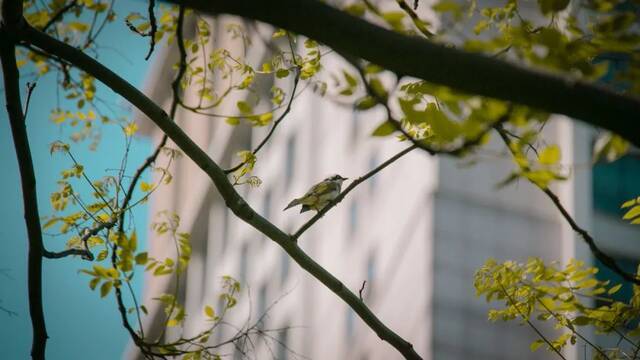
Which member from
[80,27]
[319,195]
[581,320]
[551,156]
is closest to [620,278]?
[319,195]

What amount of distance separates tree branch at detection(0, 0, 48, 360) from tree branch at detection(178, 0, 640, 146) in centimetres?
194

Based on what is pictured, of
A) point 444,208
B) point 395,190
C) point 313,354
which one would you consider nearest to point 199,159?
point 444,208

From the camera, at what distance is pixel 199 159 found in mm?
4527

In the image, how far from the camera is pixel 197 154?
454 centimetres

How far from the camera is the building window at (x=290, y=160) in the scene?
3456cm

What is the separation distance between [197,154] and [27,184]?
37.3 inches

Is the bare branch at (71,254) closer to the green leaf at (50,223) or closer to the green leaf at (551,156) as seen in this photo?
the green leaf at (50,223)

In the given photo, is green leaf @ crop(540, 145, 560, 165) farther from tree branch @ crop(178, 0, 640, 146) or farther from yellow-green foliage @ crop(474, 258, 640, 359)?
yellow-green foliage @ crop(474, 258, 640, 359)

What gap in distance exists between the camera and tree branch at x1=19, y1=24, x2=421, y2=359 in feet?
14.4

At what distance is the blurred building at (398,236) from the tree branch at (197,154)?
9.63 m

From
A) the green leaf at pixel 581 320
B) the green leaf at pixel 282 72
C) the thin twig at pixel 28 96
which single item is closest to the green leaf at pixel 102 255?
the thin twig at pixel 28 96

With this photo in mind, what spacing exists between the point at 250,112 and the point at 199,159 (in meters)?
0.97

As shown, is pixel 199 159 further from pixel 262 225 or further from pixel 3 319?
pixel 3 319

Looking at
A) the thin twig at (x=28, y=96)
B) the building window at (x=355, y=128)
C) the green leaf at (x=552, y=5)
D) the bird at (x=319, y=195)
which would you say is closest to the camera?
the green leaf at (x=552, y=5)
